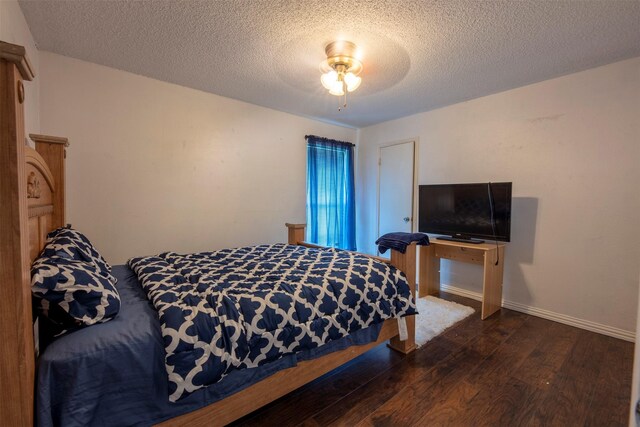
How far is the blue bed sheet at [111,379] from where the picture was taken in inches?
40.5

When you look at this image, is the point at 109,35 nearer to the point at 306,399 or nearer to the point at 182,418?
the point at 182,418

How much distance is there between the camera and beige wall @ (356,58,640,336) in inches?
96.3

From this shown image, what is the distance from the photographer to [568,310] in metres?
2.76

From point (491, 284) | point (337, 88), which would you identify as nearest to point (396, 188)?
point (491, 284)

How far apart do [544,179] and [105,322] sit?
144 inches

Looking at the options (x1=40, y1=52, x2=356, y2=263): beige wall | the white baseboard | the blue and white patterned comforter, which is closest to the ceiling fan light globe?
the blue and white patterned comforter

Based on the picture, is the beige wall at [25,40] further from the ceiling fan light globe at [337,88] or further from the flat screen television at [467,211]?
the flat screen television at [467,211]

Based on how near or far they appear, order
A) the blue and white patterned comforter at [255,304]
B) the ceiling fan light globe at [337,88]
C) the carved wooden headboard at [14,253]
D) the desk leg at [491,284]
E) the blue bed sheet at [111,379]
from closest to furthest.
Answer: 1. the carved wooden headboard at [14,253]
2. the blue bed sheet at [111,379]
3. the blue and white patterned comforter at [255,304]
4. the ceiling fan light globe at [337,88]
5. the desk leg at [491,284]

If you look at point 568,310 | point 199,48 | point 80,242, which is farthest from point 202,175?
point 568,310

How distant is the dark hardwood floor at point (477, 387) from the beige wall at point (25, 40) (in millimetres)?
2512

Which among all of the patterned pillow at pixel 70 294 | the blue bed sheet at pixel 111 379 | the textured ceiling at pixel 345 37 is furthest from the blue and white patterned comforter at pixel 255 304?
the textured ceiling at pixel 345 37

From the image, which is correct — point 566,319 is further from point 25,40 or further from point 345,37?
point 25,40

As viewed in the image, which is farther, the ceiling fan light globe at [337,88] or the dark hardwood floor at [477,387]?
the ceiling fan light globe at [337,88]

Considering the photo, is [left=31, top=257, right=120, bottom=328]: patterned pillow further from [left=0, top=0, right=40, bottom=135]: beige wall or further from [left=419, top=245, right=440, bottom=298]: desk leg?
[left=419, top=245, right=440, bottom=298]: desk leg
